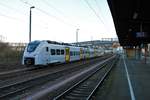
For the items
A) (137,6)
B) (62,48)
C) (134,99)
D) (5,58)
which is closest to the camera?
(134,99)

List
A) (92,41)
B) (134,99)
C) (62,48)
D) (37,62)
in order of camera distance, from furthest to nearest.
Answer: (92,41), (62,48), (37,62), (134,99)

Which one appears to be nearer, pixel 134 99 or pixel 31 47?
pixel 134 99

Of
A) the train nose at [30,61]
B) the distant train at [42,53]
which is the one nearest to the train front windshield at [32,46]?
the distant train at [42,53]

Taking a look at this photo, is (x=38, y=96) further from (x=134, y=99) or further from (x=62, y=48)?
(x=62, y=48)

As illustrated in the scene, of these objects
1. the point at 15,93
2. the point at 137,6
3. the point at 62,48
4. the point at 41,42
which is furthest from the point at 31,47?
the point at 15,93

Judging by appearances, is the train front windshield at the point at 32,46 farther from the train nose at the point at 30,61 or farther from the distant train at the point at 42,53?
the train nose at the point at 30,61

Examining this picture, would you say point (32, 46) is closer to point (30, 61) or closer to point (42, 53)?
point (42, 53)

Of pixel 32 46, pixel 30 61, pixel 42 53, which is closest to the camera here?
pixel 30 61

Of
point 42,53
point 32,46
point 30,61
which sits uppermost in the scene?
point 32,46

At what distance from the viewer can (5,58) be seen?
4219 centimetres

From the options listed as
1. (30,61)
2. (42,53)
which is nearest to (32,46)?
(42,53)

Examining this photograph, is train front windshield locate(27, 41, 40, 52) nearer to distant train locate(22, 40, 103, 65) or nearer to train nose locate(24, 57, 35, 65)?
distant train locate(22, 40, 103, 65)

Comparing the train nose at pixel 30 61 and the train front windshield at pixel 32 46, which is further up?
the train front windshield at pixel 32 46

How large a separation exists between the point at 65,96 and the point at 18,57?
108 ft
